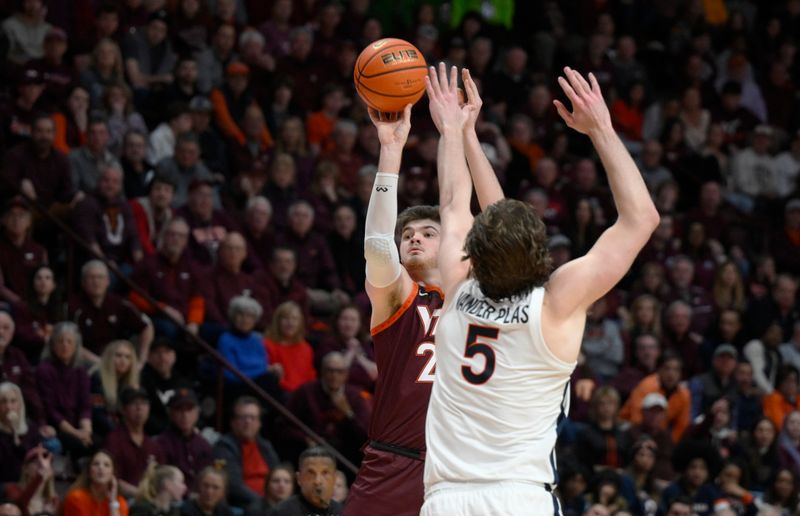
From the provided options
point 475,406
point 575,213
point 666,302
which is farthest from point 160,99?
point 475,406

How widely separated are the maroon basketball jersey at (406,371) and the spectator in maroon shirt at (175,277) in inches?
235

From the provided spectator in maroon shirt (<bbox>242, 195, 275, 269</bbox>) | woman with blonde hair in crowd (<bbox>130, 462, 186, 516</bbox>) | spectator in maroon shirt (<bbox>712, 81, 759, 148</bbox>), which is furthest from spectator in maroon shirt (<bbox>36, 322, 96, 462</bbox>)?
spectator in maroon shirt (<bbox>712, 81, 759, 148</bbox>)

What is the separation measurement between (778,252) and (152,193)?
765 cm

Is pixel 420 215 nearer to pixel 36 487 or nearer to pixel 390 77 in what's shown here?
pixel 390 77

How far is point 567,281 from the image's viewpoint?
15.3ft

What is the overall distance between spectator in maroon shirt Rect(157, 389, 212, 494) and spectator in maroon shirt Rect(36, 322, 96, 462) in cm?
58

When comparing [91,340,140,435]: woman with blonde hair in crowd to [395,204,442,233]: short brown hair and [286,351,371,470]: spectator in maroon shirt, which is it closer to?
[286,351,371,470]: spectator in maroon shirt


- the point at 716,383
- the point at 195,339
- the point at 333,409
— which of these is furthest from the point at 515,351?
the point at 716,383

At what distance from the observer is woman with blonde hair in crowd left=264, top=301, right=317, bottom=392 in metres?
11.7

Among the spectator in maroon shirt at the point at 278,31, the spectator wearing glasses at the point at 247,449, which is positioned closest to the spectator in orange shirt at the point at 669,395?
the spectator wearing glasses at the point at 247,449

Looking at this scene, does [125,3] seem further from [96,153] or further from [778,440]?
[778,440]

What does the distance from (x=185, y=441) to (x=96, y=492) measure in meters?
1.27

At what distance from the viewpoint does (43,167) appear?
12.1 m

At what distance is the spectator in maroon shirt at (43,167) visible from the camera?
39.5ft
